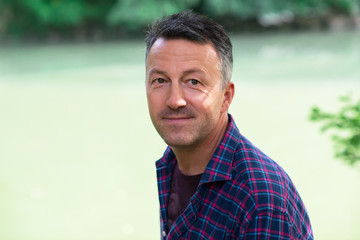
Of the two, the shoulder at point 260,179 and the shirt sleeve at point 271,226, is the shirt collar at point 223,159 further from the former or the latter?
the shirt sleeve at point 271,226

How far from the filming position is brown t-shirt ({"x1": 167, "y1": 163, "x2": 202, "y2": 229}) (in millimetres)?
1539

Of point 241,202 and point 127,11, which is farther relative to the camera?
point 127,11

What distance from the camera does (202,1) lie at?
687 inches

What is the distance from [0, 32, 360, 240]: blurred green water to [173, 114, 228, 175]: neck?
2.57 metres

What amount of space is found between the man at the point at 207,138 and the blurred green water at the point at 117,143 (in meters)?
2.64

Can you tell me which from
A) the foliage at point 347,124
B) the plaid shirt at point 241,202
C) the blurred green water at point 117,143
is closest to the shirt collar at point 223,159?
the plaid shirt at point 241,202

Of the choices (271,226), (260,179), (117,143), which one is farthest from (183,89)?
(117,143)

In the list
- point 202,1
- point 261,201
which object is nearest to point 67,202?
point 261,201

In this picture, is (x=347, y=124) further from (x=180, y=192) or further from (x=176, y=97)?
(x=176, y=97)

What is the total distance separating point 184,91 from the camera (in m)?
1.42

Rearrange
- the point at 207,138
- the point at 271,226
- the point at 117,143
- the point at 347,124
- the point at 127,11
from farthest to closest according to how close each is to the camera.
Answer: the point at 127,11
the point at 117,143
the point at 347,124
the point at 207,138
the point at 271,226

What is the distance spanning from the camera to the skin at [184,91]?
1.41m

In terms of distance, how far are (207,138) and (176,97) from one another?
0.57 feet

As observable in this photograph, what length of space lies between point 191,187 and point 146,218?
283cm
